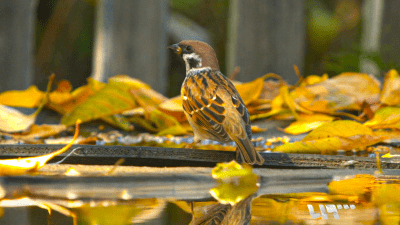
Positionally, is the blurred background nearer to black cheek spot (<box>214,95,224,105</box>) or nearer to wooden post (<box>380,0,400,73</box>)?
wooden post (<box>380,0,400,73</box>)

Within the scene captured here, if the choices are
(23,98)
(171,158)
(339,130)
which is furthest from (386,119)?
(23,98)

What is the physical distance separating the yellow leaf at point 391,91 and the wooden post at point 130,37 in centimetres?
A: 169

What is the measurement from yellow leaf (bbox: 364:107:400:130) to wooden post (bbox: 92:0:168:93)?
1845 mm

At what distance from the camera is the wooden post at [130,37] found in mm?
3102

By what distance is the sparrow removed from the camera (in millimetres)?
1424

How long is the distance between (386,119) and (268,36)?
165 centimetres

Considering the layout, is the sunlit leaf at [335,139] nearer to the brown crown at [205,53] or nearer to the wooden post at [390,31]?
the brown crown at [205,53]

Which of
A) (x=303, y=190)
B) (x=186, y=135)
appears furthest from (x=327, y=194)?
(x=186, y=135)

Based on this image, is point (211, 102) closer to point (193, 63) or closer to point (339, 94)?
point (193, 63)

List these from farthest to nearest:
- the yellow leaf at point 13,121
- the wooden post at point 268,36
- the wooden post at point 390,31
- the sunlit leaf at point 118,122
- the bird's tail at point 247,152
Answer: the wooden post at point 390,31 < the wooden post at point 268,36 < the sunlit leaf at point 118,122 < the yellow leaf at point 13,121 < the bird's tail at point 247,152

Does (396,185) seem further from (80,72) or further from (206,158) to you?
(80,72)

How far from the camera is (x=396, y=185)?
1014 millimetres

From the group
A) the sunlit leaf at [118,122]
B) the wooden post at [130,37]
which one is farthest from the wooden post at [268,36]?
the sunlit leaf at [118,122]

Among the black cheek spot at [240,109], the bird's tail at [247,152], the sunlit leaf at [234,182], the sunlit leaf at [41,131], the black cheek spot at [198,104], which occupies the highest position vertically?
the black cheek spot at [198,104]
